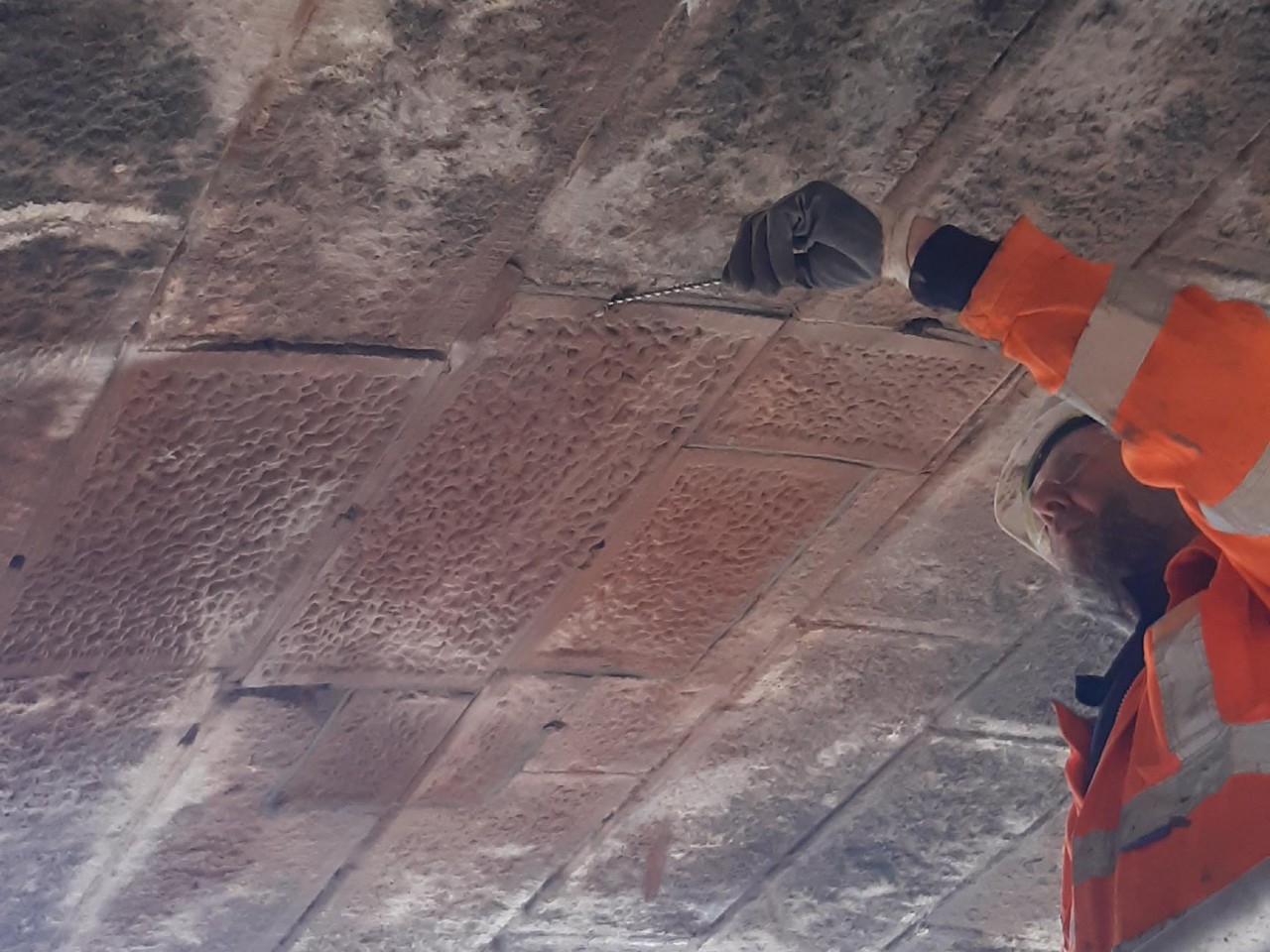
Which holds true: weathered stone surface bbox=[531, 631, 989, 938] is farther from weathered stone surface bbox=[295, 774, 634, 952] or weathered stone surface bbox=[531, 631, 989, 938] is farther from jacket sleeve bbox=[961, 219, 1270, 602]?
jacket sleeve bbox=[961, 219, 1270, 602]

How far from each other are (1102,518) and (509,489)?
104 centimetres

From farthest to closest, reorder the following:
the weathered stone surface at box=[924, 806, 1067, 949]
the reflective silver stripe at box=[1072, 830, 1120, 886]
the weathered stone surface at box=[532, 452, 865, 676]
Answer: the weathered stone surface at box=[924, 806, 1067, 949], the weathered stone surface at box=[532, 452, 865, 676], the reflective silver stripe at box=[1072, 830, 1120, 886]

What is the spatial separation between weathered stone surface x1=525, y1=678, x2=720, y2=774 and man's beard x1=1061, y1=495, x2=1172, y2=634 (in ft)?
3.30

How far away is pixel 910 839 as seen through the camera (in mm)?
3656

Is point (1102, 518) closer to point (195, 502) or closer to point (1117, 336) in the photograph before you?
point (1117, 336)

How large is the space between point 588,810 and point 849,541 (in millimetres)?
1114

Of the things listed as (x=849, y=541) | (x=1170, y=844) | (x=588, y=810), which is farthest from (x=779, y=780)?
(x=1170, y=844)

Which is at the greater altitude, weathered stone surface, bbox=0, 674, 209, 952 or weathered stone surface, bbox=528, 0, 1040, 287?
weathered stone surface, bbox=528, 0, 1040, 287

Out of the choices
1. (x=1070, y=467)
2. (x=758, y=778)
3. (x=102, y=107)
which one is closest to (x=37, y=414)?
(x=102, y=107)

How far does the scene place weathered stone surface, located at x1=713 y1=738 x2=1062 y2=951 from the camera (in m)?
3.44

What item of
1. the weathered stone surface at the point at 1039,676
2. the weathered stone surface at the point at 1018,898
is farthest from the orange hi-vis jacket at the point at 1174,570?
the weathered stone surface at the point at 1018,898

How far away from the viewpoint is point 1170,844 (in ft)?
5.86

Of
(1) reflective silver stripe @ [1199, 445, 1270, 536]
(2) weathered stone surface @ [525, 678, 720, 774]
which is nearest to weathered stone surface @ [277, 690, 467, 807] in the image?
(2) weathered stone surface @ [525, 678, 720, 774]

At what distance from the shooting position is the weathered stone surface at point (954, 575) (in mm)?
2664
